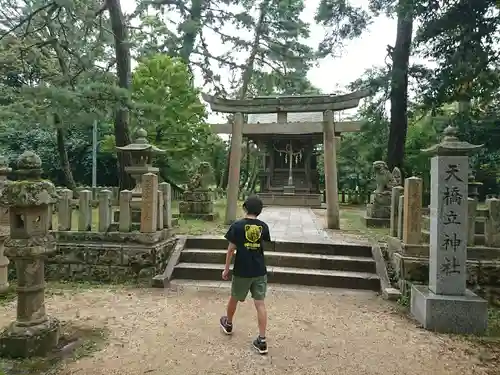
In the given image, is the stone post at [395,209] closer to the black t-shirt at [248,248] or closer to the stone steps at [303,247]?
the stone steps at [303,247]

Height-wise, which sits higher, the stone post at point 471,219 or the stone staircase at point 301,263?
the stone post at point 471,219

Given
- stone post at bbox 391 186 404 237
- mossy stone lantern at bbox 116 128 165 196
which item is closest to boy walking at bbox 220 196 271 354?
stone post at bbox 391 186 404 237

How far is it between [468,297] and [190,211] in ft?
25.1

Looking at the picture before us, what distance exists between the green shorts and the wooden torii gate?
220 inches

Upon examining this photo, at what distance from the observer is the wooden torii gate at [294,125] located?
9211 millimetres

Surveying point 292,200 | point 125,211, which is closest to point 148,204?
point 125,211

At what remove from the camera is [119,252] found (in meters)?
6.14

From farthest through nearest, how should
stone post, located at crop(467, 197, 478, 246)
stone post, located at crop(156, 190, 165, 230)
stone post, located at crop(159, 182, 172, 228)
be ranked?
stone post, located at crop(159, 182, 172, 228)
stone post, located at crop(156, 190, 165, 230)
stone post, located at crop(467, 197, 478, 246)

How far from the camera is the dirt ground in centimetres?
337

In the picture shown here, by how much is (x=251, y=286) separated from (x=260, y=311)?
28cm

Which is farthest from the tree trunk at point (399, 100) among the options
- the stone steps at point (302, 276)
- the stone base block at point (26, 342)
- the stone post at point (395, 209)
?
the stone base block at point (26, 342)

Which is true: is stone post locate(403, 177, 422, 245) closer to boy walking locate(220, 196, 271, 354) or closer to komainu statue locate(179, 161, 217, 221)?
boy walking locate(220, 196, 271, 354)

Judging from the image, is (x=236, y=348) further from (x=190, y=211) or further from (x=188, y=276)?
(x=190, y=211)

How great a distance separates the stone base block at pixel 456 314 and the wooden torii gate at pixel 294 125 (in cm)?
484
